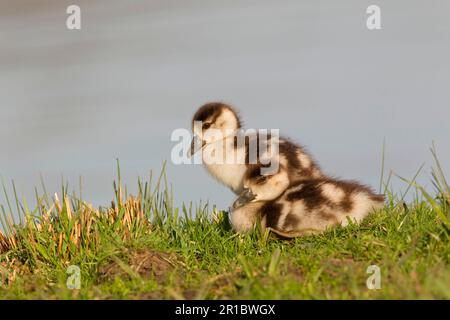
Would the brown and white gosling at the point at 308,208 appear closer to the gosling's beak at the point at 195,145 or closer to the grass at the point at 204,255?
the grass at the point at 204,255

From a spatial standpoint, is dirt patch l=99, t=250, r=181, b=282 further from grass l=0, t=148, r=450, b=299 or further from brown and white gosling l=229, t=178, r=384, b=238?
brown and white gosling l=229, t=178, r=384, b=238

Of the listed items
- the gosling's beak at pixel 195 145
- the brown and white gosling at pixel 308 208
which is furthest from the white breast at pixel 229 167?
the brown and white gosling at pixel 308 208

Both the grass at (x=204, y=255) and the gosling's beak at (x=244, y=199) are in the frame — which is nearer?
the grass at (x=204, y=255)

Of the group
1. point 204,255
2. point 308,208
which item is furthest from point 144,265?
point 308,208

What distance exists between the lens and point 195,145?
6340mm

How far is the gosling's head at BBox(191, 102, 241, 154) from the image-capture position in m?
6.26

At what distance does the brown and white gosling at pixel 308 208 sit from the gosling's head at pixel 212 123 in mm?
685

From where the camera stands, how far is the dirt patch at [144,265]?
185 inches

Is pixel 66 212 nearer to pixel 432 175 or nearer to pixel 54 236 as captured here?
pixel 54 236

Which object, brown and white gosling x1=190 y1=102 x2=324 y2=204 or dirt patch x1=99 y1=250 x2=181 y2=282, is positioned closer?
dirt patch x1=99 y1=250 x2=181 y2=282

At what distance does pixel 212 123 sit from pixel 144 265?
Answer: 1675 millimetres

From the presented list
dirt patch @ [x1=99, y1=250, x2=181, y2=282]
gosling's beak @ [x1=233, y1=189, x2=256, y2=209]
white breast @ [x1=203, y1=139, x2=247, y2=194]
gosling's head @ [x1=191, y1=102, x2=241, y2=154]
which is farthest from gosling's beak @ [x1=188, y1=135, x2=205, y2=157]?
dirt patch @ [x1=99, y1=250, x2=181, y2=282]

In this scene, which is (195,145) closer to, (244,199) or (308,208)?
(244,199)

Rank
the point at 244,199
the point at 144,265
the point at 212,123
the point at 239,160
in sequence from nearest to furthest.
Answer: the point at 144,265, the point at 244,199, the point at 239,160, the point at 212,123
